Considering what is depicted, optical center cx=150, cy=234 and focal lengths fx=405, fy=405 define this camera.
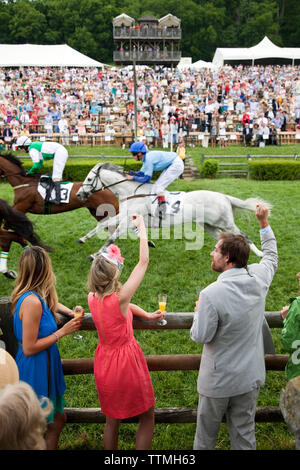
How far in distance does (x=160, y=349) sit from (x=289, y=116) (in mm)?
21701

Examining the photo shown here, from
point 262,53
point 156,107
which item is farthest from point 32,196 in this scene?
point 262,53

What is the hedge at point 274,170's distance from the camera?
14.8 metres

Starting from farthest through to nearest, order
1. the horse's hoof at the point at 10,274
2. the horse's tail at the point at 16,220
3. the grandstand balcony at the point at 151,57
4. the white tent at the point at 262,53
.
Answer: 1. the grandstand balcony at the point at 151,57
2. the white tent at the point at 262,53
3. the horse's hoof at the point at 10,274
4. the horse's tail at the point at 16,220

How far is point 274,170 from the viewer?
48.9 feet

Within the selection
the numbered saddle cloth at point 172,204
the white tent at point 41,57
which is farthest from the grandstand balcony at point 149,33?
the numbered saddle cloth at point 172,204

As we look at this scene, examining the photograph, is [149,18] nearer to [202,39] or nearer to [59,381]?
[202,39]

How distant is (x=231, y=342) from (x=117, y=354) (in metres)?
0.71

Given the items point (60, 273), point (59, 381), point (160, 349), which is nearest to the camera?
point (59, 381)

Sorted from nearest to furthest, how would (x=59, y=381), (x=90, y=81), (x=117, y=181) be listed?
(x=59, y=381), (x=117, y=181), (x=90, y=81)

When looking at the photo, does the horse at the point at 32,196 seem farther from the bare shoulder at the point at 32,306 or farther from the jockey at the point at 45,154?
the bare shoulder at the point at 32,306

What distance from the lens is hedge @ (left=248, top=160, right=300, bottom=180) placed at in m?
14.8

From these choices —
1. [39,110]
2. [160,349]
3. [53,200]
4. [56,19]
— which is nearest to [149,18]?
[56,19]

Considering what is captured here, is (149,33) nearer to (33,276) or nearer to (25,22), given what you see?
(25,22)
